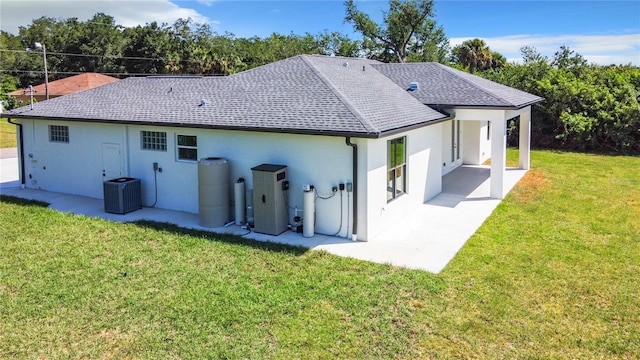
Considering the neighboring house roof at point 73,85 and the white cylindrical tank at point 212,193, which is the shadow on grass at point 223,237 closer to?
the white cylindrical tank at point 212,193

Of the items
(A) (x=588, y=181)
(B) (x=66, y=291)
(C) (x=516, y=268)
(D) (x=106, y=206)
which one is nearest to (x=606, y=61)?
(A) (x=588, y=181)

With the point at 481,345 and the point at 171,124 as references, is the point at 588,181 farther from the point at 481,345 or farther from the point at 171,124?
the point at 171,124

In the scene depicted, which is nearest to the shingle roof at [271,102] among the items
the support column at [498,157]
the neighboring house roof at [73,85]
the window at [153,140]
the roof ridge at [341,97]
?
the roof ridge at [341,97]

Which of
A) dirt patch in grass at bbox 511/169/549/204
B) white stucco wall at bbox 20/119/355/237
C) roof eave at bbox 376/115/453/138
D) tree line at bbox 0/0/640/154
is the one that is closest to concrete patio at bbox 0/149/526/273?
dirt patch in grass at bbox 511/169/549/204

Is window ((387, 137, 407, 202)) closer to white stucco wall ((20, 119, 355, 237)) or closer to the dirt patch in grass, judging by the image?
white stucco wall ((20, 119, 355, 237))

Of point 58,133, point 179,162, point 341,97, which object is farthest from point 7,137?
point 341,97
